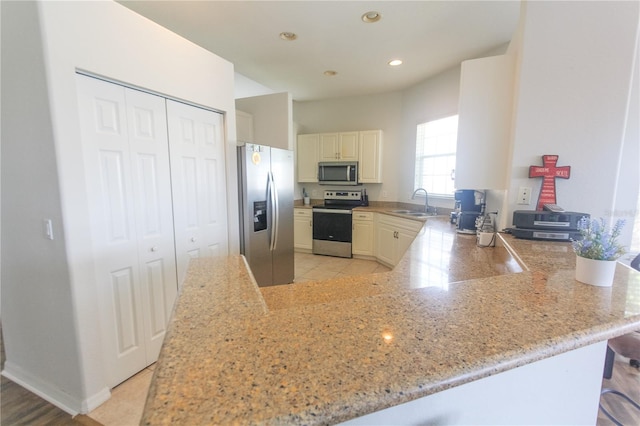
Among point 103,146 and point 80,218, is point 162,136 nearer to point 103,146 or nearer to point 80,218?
point 103,146

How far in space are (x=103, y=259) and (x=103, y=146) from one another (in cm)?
69

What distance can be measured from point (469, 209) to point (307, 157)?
322cm

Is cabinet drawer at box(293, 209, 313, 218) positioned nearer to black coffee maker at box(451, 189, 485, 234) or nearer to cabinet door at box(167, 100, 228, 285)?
cabinet door at box(167, 100, 228, 285)

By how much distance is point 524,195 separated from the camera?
1.88m

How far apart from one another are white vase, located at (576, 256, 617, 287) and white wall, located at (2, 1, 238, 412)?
7.67 feet

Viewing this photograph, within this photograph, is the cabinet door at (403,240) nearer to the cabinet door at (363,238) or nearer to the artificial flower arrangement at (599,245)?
the cabinet door at (363,238)

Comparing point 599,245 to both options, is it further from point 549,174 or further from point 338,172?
point 338,172

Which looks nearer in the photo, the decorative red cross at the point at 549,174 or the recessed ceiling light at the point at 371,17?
the decorative red cross at the point at 549,174

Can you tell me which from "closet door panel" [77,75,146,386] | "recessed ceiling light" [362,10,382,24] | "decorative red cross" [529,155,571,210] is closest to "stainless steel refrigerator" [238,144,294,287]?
"closet door panel" [77,75,146,386]

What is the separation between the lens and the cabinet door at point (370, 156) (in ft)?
15.4

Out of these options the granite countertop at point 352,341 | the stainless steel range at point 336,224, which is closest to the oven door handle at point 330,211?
the stainless steel range at point 336,224

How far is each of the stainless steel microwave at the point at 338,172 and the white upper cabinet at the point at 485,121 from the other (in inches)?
106

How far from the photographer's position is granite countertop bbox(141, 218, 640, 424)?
1.35 feet

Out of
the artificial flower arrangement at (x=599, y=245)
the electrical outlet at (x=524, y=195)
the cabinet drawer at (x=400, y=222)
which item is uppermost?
the electrical outlet at (x=524, y=195)
